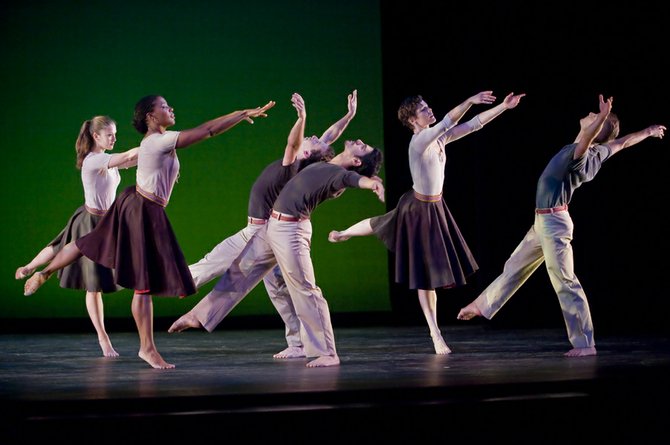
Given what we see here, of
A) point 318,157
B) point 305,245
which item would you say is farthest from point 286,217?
point 318,157

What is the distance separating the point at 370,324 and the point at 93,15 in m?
3.17

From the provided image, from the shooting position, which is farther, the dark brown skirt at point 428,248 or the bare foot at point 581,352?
the dark brown skirt at point 428,248

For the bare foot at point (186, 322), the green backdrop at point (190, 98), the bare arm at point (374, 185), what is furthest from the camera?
the green backdrop at point (190, 98)

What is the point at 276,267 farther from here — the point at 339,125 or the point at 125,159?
the point at 125,159

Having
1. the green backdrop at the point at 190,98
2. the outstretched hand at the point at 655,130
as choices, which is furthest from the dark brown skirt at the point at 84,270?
the outstretched hand at the point at 655,130

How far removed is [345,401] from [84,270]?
8.01 feet

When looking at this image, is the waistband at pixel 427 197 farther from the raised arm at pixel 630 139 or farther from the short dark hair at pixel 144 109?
the short dark hair at pixel 144 109

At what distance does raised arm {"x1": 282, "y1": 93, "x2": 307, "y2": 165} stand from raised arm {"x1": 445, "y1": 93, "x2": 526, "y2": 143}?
0.89m

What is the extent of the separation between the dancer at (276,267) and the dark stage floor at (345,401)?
0.28 metres

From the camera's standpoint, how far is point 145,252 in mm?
5027

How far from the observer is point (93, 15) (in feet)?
25.7

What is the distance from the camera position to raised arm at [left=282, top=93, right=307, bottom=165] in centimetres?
513

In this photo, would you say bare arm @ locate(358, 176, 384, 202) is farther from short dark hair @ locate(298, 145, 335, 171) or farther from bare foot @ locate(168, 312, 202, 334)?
bare foot @ locate(168, 312, 202, 334)

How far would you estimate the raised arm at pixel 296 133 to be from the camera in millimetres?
5133
